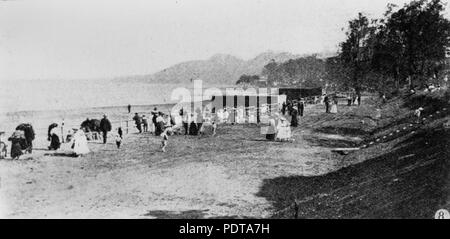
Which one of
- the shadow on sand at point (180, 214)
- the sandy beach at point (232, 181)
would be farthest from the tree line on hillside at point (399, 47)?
the shadow on sand at point (180, 214)

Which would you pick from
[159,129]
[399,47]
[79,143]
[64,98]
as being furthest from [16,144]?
[64,98]

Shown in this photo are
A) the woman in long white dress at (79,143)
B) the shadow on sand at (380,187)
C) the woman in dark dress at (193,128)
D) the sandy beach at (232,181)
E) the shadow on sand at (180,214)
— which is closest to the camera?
the shadow on sand at (380,187)

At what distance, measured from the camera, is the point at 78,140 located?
15.8m

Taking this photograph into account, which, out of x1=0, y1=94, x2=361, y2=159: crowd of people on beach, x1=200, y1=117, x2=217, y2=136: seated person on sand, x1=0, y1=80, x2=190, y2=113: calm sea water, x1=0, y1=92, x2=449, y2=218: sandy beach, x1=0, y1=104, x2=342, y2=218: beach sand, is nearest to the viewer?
x1=0, y1=92, x2=449, y2=218: sandy beach

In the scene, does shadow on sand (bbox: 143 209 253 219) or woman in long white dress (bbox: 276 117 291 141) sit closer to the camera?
shadow on sand (bbox: 143 209 253 219)

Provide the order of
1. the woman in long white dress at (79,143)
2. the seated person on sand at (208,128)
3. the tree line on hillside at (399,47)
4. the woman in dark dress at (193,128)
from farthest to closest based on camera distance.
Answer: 1. the tree line on hillside at (399,47)
2. the seated person on sand at (208,128)
3. the woman in dark dress at (193,128)
4. the woman in long white dress at (79,143)

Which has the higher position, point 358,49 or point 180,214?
point 358,49

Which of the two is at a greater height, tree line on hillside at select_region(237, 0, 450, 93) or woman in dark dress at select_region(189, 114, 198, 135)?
tree line on hillside at select_region(237, 0, 450, 93)

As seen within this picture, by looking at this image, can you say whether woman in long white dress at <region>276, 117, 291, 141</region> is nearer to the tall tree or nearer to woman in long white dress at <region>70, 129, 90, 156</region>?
woman in long white dress at <region>70, 129, 90, 156</region>

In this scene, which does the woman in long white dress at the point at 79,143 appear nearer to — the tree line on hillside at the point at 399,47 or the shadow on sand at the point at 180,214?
the shadow on sand at the point at 180,214

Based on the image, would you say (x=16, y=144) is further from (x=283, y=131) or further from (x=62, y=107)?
(x=62, y=107)

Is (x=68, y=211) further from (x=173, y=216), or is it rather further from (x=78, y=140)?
(x=78, y=140)

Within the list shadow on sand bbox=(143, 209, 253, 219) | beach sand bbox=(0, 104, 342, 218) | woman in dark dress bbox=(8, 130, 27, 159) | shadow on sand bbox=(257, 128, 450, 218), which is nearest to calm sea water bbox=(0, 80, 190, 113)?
woman in dark dress bbox=(8, 130, 27, 159)

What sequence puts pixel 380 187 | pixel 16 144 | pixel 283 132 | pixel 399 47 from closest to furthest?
pixel 380 187
pixel 16 144
pixel 283 132
pixel 399 47
